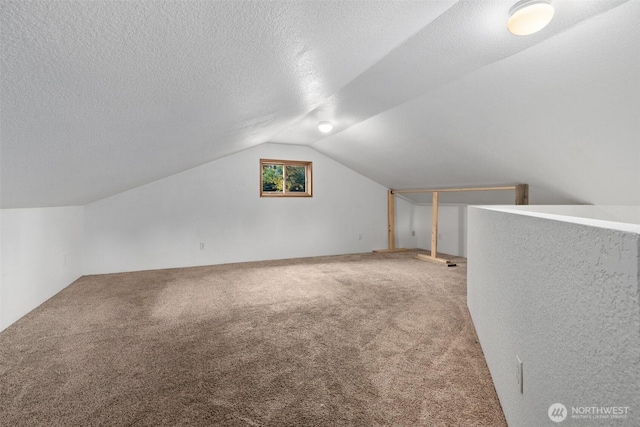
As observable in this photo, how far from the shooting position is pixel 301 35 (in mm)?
1270

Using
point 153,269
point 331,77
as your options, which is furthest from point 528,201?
point 153,269

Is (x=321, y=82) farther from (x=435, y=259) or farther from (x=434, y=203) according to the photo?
(x=435, y=259)

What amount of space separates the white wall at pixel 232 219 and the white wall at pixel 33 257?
60 centimetres

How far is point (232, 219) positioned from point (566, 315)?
4780 millimetres

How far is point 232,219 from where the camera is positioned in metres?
5.07

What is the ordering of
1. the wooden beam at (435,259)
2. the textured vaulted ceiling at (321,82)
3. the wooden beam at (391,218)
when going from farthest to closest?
the wooden beam at (391,218), the wooden beam at (435,259), the textured vaulted ceiling at (321,82)

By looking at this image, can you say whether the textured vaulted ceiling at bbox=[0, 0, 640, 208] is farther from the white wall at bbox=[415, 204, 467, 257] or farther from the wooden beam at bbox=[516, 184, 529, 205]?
the white wall at bbox=[415, 204, 467, 257]

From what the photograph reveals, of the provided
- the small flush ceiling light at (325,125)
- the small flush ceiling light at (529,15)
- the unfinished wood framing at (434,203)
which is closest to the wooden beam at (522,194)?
the unfinished wood framing at (434,203)

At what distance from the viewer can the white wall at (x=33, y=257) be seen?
2338 millimetres

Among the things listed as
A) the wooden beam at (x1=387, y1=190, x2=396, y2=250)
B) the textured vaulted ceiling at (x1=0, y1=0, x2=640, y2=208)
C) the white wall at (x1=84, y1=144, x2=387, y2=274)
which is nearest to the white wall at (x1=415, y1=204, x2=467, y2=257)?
the wooden beam at (x1=387, y1=190, x2=396, y2=250)

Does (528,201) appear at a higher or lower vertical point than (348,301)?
higher

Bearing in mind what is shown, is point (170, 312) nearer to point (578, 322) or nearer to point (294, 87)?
point (294, 87)

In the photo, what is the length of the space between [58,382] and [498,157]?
13.2 feet

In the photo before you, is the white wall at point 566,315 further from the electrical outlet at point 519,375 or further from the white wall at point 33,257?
the white wall at point 33,257
